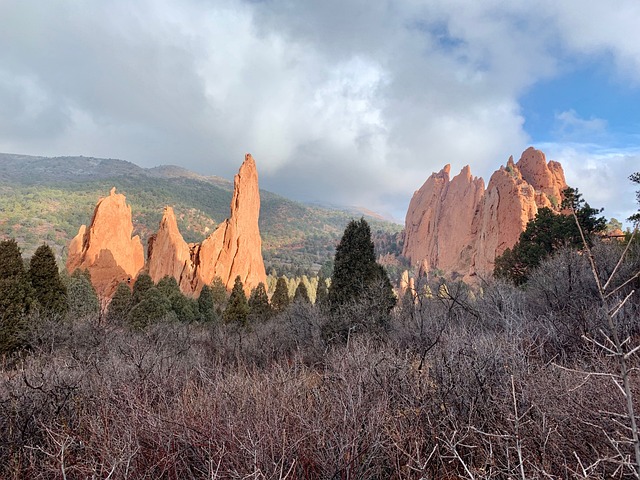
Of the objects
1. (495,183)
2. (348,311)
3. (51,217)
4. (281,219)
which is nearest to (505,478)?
(348,311)

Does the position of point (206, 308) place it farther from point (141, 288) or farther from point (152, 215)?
point (152, 215)

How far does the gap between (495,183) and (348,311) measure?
5261 cm

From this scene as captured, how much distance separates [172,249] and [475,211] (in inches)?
2238

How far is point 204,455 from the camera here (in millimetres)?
4641

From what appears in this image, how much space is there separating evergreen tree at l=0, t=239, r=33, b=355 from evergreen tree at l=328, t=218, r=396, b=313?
44.1 feet

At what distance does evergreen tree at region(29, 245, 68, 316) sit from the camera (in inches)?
701

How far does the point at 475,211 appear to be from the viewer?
71188mm

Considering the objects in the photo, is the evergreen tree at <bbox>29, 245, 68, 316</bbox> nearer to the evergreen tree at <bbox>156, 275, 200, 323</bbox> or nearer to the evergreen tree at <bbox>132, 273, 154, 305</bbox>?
the evergreen tree at <bbox>132, 273, 154, 305</bbox>

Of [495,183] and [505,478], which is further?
[495,183]

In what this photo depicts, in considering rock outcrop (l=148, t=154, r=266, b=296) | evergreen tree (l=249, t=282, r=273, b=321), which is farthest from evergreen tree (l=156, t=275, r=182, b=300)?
rock outcrop (l=148, t=154, r=266, b=296)

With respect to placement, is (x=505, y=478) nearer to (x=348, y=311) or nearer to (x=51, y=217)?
(x=348, y=311)

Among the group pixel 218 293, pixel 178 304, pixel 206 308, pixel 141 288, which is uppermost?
pixel 141 288

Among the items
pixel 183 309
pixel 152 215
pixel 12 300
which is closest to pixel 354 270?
pixel 12 300

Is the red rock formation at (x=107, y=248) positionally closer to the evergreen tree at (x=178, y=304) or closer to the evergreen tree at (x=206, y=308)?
the evergreen tree at (x=178, y=304)
